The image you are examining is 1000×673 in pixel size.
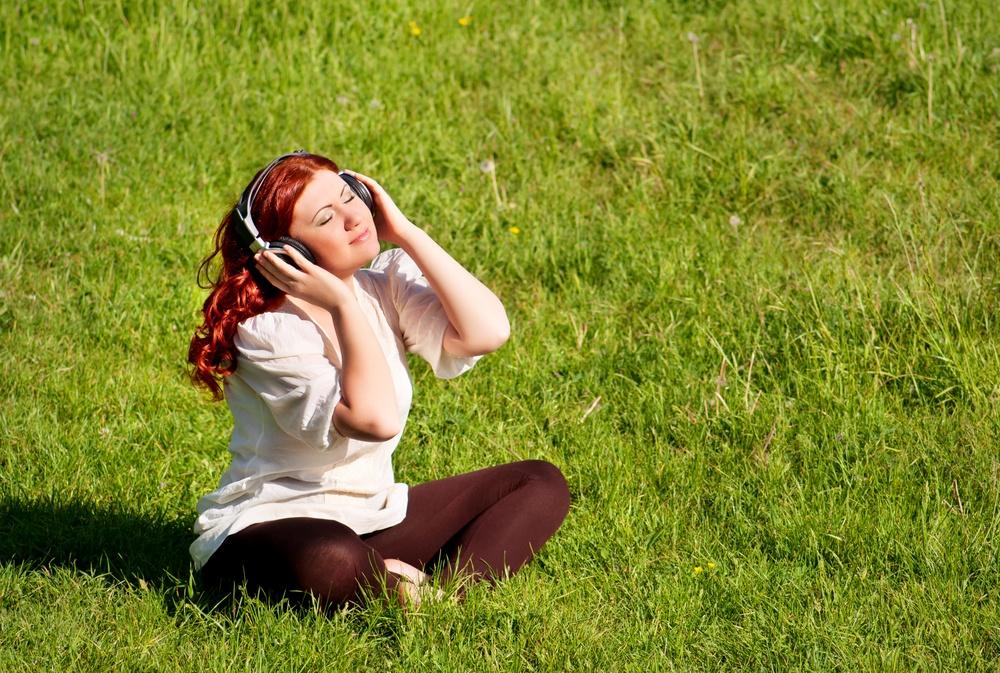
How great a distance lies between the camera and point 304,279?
3.11m

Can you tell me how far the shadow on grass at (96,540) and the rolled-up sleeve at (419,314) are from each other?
98cm

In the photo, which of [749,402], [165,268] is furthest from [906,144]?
[165,268]

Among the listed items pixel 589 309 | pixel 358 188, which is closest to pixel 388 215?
pixel 358 188

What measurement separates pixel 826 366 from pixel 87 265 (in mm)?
3150

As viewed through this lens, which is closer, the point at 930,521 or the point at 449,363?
the point at 449,363

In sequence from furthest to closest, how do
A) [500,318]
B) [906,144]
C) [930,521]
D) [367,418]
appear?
[906,144] → [930,521] → [500,318] → [367,418]

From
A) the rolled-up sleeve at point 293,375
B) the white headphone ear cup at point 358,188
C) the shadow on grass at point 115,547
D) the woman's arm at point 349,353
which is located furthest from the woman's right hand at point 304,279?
the shadow on grass at point 115,547

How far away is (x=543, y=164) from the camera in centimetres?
600

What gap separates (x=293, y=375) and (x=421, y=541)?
787 mm

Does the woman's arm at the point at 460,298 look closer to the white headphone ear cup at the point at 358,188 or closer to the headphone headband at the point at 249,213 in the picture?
the white headphone ear cup at the point at 358,188

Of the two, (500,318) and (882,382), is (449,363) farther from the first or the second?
(882,382)

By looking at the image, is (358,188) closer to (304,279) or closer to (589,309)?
(304,279)

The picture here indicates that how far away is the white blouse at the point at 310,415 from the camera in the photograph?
10.3 feet

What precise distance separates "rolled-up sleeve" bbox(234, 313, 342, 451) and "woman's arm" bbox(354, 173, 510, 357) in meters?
0.41
